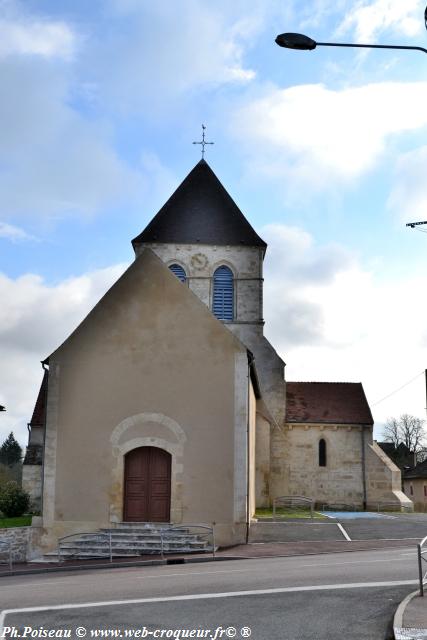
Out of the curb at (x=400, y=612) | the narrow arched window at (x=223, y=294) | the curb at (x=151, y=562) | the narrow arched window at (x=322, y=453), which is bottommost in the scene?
the curb at (x=151, y=562)

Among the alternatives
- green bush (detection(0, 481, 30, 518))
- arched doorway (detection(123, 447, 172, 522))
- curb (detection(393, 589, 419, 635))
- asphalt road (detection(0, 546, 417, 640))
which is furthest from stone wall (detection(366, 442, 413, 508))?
curb (detection(393, 589, 419, 635))

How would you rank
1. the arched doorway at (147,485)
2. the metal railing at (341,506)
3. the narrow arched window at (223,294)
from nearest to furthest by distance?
the arched doorway at (147,485), the metal railing at (341,506), the narrow arched window at (223,294)

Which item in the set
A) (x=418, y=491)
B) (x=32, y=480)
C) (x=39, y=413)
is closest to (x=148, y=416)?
(x=32, y=480)

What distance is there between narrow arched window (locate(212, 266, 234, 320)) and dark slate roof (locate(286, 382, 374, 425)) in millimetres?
4674

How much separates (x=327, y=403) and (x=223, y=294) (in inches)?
273

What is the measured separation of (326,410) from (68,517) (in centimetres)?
1593

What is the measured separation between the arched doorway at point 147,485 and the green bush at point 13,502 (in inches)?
393

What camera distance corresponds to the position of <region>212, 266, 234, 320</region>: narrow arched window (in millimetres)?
33688

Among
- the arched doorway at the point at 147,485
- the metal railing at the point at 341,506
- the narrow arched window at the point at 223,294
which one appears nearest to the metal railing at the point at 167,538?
the arched doorway at the point at 147,485

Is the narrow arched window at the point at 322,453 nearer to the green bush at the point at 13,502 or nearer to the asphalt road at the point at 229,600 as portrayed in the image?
the green bush at the point at 13,502

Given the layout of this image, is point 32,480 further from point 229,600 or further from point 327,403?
point 229,600

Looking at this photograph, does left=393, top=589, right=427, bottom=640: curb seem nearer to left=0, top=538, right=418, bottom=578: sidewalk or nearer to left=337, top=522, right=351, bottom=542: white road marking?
left=0, top=538, right=418, bottom=578: sidewalk

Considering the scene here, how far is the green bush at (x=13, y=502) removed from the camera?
28.4 metres

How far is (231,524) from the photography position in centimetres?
1945
